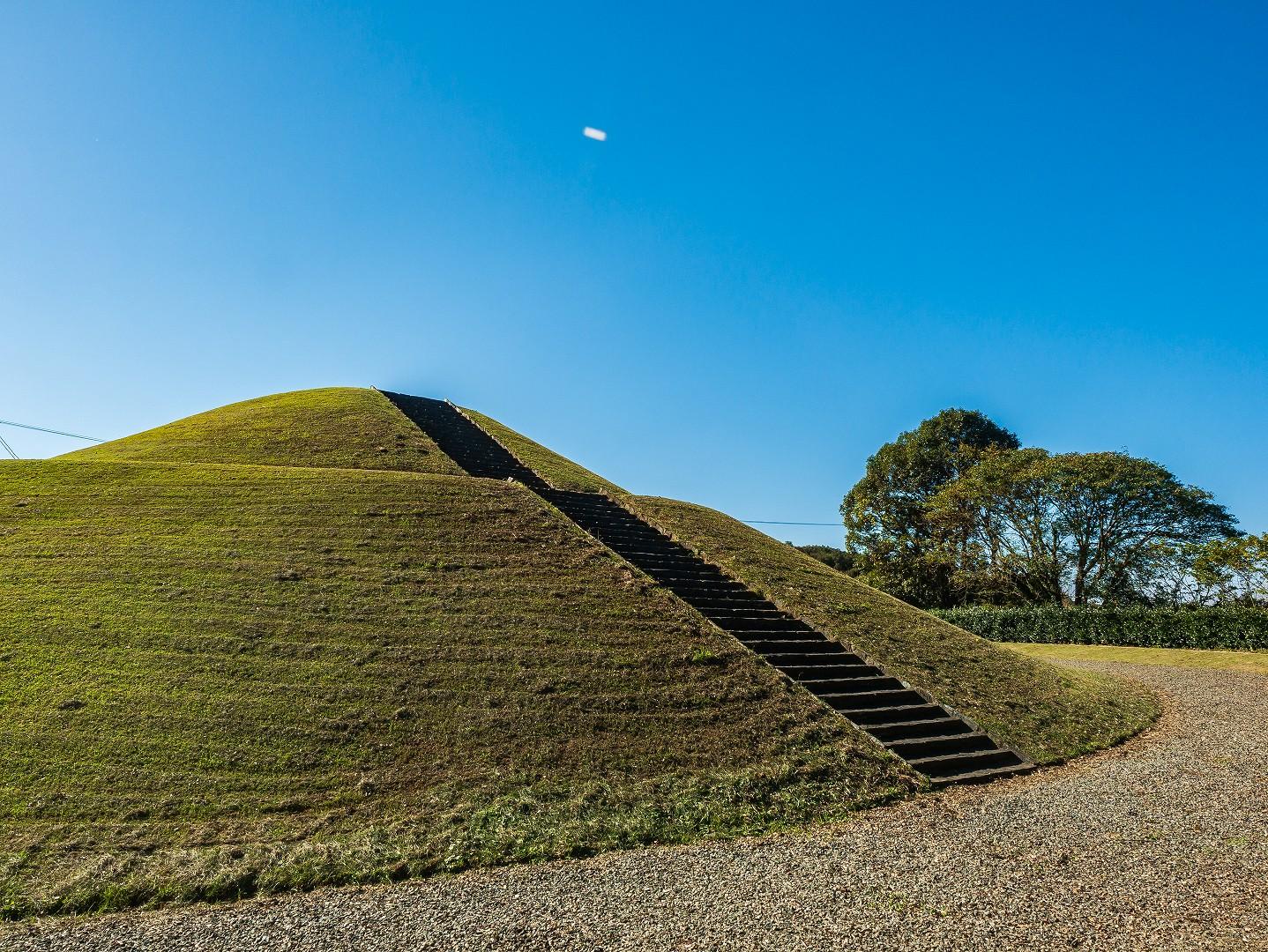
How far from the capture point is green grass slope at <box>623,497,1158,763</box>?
1223cm

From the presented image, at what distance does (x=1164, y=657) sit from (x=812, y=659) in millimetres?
17483

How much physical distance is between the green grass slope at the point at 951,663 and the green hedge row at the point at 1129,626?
1015 centimetres

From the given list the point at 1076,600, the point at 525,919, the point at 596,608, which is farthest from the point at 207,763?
the point at 1076,600

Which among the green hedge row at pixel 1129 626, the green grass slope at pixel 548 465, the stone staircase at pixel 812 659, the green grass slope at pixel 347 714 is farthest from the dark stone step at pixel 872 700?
the green hedge row at pixel 1129 626

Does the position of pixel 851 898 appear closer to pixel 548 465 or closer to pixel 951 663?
pixel 951 663

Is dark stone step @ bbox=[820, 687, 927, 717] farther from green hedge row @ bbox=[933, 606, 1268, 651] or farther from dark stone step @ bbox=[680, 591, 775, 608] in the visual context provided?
green hedge row @ bbox=[933, 606, 1268, 651]

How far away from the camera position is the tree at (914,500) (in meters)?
43.5

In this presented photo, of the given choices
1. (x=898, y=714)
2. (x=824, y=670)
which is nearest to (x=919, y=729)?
(x=898, y=714)

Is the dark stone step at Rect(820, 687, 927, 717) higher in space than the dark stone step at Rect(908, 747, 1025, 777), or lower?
higher

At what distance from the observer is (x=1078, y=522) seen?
107 feet

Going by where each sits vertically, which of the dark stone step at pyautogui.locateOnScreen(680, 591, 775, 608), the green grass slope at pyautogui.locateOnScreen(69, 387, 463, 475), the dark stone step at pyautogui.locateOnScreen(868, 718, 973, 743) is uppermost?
the green grass slope at pyautogui.locateOnScreen(69, 387, 463, 475)

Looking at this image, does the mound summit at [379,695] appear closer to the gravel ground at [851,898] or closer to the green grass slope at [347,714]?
the green grass slope at [347,714]

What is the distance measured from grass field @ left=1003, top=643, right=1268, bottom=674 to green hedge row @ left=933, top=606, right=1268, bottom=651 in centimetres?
76

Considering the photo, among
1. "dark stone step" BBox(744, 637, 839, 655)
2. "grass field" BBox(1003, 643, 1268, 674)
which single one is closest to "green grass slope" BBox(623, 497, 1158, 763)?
"dark stone step" BBox(744, 637, 839, 655)
